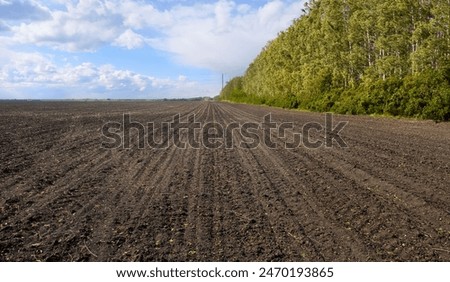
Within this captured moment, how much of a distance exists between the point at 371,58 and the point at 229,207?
100 ft

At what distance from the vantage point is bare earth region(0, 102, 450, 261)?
15.1 feet

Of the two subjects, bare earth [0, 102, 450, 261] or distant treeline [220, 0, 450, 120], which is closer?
bare earth [0, 102, 450, 261]

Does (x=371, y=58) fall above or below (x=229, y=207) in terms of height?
above

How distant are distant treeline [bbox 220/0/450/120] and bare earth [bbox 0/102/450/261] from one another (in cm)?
1301

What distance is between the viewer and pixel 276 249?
4.57 m

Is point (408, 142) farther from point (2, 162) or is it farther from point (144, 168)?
point (2, 162)

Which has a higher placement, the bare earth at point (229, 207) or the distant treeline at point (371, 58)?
the distant treeline at point (371, 58)

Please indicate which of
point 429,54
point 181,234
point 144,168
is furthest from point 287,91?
point 181,234

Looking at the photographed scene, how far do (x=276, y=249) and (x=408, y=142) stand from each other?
10.7m

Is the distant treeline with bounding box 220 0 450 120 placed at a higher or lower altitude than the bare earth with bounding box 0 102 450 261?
higher

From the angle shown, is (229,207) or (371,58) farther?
(371,58)

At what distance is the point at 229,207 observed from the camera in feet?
20.7

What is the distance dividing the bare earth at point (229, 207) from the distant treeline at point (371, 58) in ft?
42.7

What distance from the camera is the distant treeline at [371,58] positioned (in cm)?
2266
